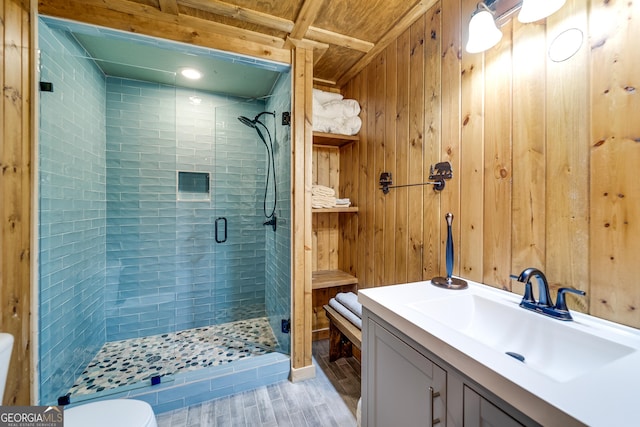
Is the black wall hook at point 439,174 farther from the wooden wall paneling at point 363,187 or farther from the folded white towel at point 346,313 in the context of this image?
the folded white towel at point 346,313

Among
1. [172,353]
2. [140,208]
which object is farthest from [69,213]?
[172,353]

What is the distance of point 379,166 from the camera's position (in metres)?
1.98

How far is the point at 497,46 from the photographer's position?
117cm

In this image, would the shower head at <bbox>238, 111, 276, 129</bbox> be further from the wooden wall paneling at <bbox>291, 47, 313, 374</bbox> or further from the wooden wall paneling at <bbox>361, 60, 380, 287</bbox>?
the wooden wall paneling at <bbox>361, 60, 380, 287</bbox>

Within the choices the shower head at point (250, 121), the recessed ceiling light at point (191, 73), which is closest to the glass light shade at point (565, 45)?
the shower head at point (250, 121)

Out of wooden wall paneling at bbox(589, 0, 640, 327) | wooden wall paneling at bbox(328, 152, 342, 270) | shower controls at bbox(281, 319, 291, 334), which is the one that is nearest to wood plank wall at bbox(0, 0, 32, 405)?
shower controls at bbox(281, 319, 291, 334)

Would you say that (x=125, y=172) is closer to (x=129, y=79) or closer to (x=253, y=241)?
(x=129, y=79)

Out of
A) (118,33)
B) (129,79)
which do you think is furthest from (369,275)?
(129,79)

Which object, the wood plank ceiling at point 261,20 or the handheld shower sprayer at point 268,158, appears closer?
the wood plank ceiling at point 261,20

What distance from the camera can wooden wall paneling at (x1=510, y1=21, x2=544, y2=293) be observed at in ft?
3.31

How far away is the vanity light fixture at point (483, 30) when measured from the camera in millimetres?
1084

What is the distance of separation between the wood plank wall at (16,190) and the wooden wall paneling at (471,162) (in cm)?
229

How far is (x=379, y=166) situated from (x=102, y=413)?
81.0 inches

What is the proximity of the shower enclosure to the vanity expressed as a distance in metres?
1.12
